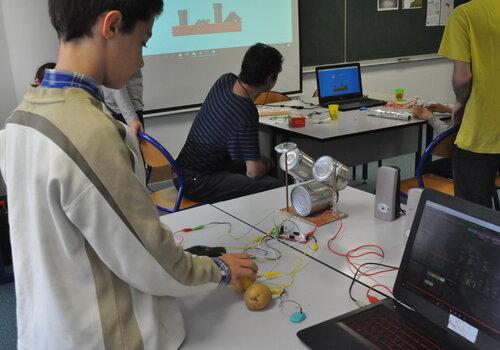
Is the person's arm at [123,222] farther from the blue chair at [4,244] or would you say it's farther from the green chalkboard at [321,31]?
the green chalkboard at [321,31]

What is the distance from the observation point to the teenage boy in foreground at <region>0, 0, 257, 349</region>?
87 centimetres

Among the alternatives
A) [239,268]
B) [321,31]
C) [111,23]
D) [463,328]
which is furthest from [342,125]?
[111,23]

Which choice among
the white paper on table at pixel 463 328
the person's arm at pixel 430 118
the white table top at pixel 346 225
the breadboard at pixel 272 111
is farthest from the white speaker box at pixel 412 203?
the breadboard at pixel 272 111

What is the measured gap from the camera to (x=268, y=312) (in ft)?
3.98

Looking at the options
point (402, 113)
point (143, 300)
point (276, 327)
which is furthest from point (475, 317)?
point (402, 113)

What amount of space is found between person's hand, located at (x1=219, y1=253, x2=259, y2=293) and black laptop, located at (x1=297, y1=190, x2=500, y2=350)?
201 millimetres

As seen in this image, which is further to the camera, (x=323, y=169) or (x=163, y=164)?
(x=163, y=164)

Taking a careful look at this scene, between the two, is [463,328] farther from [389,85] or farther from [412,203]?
[389,85]

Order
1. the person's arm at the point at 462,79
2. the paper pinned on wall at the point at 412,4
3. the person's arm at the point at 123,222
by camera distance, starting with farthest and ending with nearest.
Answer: the paper pinned on wall at the point at 412,4
the person's arm at the point at 462,79
the person's arm at the point at 123,222

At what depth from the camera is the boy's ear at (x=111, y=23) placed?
90 cm

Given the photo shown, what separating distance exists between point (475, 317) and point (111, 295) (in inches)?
28.3

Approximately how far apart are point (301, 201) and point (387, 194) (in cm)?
30

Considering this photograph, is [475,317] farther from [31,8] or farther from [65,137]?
[31,8]

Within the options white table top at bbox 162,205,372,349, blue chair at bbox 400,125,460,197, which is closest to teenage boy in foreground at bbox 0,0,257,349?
white table top at bbox 162,205,372,349
